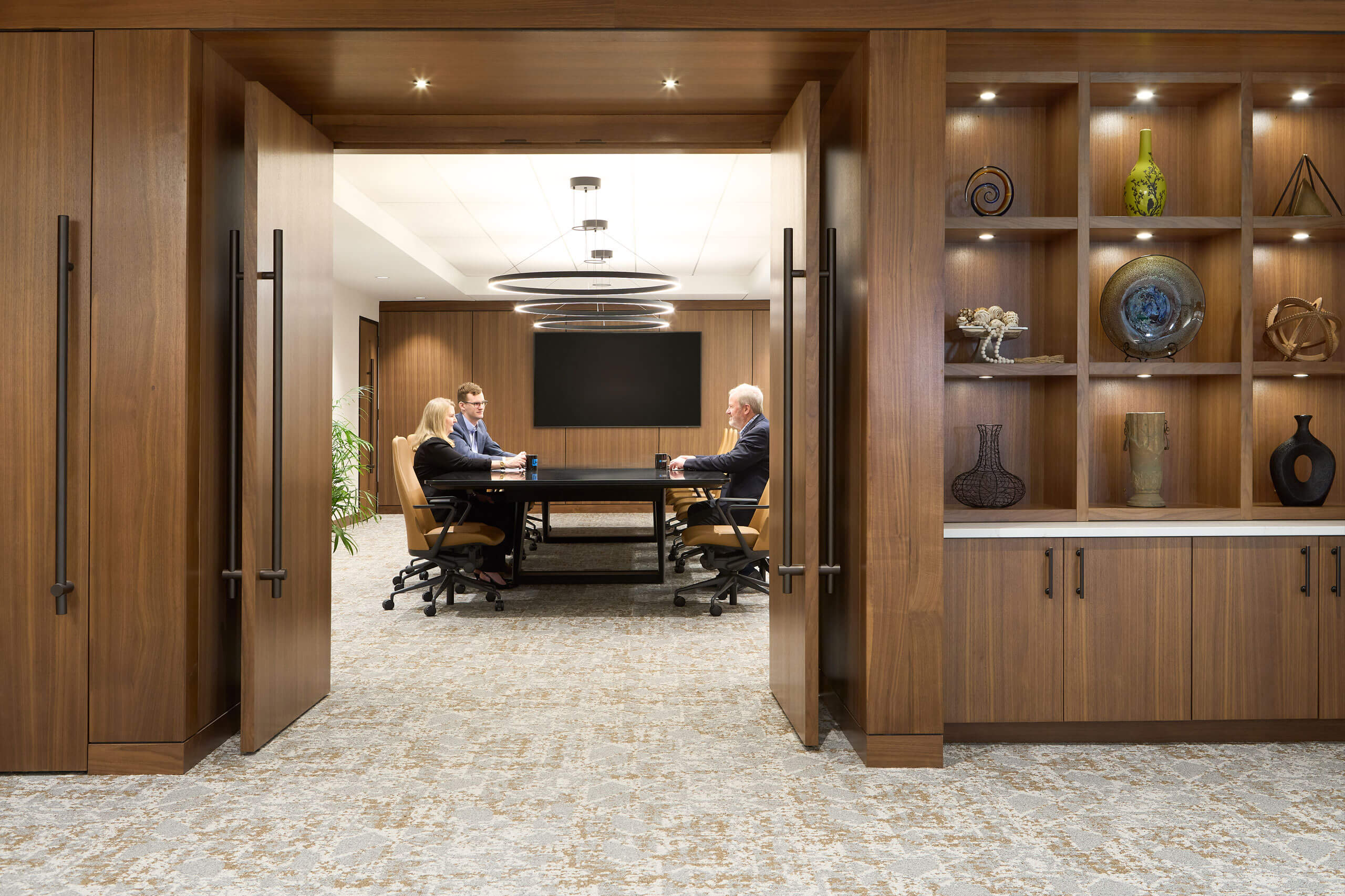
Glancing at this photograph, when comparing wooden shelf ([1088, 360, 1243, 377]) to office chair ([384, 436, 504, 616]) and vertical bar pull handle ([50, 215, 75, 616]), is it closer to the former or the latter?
vertical bar pull handle ([50, 215, 75, 616])

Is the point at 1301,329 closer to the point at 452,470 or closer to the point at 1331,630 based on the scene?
the point at 1331,630

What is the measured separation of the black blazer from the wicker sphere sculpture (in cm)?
430

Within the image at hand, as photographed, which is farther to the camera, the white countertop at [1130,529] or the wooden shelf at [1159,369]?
the wooden shelf at [1159,369]

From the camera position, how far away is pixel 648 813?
2.64 metres

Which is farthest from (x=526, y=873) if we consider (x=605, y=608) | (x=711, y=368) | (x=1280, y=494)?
(x=711, y=368)

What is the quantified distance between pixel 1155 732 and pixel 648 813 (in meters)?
1.88

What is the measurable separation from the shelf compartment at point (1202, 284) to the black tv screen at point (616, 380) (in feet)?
28.0

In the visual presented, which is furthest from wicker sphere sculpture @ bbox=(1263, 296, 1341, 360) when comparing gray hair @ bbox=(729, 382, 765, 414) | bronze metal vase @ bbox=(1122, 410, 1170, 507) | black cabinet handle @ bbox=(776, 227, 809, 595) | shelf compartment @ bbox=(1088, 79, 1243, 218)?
gray hair @ bbox=(729, 382, 765, 414)

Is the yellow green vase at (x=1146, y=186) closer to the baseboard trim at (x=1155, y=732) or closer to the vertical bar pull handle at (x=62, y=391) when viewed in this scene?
the baseboard trim at (x=1155, y=732)

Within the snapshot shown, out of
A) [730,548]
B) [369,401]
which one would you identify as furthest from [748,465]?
[369,401]

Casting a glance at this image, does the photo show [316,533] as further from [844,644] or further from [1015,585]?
[1015,585]

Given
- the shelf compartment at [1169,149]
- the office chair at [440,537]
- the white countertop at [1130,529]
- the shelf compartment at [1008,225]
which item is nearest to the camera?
the white countertop at [1130,529]

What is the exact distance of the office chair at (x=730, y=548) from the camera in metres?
5.64

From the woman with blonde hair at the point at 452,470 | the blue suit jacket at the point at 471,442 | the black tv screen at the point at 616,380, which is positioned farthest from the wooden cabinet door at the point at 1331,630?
the black tv screen at the point at 616,380
